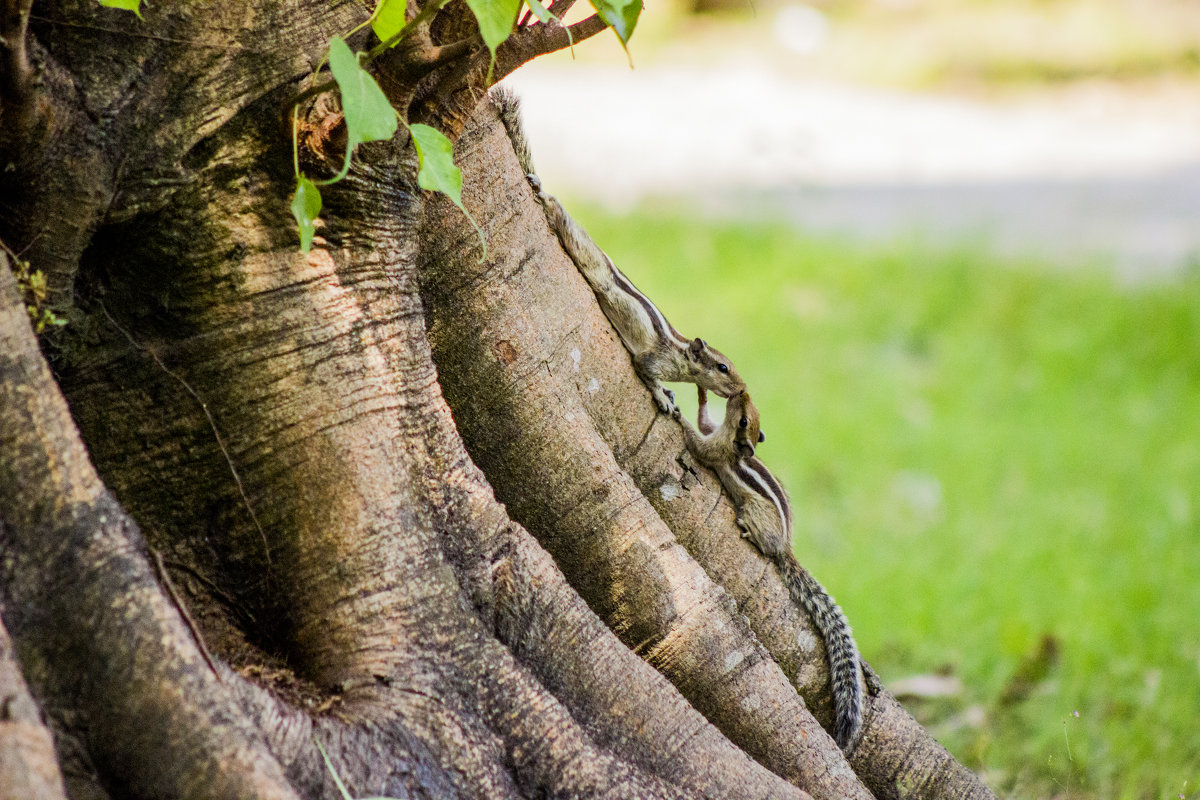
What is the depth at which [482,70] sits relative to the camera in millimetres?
1791

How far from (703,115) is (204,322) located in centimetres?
1028

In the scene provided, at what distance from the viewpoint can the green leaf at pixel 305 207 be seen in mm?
1486

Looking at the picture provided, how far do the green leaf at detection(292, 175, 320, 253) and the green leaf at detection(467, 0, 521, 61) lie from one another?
319 millimetres

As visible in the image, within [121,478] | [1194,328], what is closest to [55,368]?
[121,478]

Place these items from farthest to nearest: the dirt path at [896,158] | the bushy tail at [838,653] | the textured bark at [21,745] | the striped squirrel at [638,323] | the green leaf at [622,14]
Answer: the dirt path at [896,158]
the striped squirrel at [638,323]
the bushy tail at [838,653]
the green leaf at [622,14]
the textured bark at [21,745]

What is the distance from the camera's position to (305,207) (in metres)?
1.52

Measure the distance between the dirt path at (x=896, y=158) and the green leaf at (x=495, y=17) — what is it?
21.6ft

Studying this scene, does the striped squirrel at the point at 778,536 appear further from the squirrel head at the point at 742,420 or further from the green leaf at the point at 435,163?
the green leaf at the point at 435,163

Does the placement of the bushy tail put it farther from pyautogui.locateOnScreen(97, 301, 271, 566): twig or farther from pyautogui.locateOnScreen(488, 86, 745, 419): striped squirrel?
pyautogui.locateOnScreen(97, 301, 271, 566): twig

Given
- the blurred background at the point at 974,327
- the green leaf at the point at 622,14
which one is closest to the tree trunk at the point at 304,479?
the green leaf at the point at 622,14

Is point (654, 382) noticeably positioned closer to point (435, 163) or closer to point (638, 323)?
point (638, 323)

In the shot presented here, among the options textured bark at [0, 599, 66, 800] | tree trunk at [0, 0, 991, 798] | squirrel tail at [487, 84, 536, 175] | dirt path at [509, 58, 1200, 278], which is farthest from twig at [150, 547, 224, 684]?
dirt path at [509, 58, 1200, 278]

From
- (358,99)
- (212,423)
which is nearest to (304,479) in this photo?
(212,423)

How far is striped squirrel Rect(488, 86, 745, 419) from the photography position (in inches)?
110
